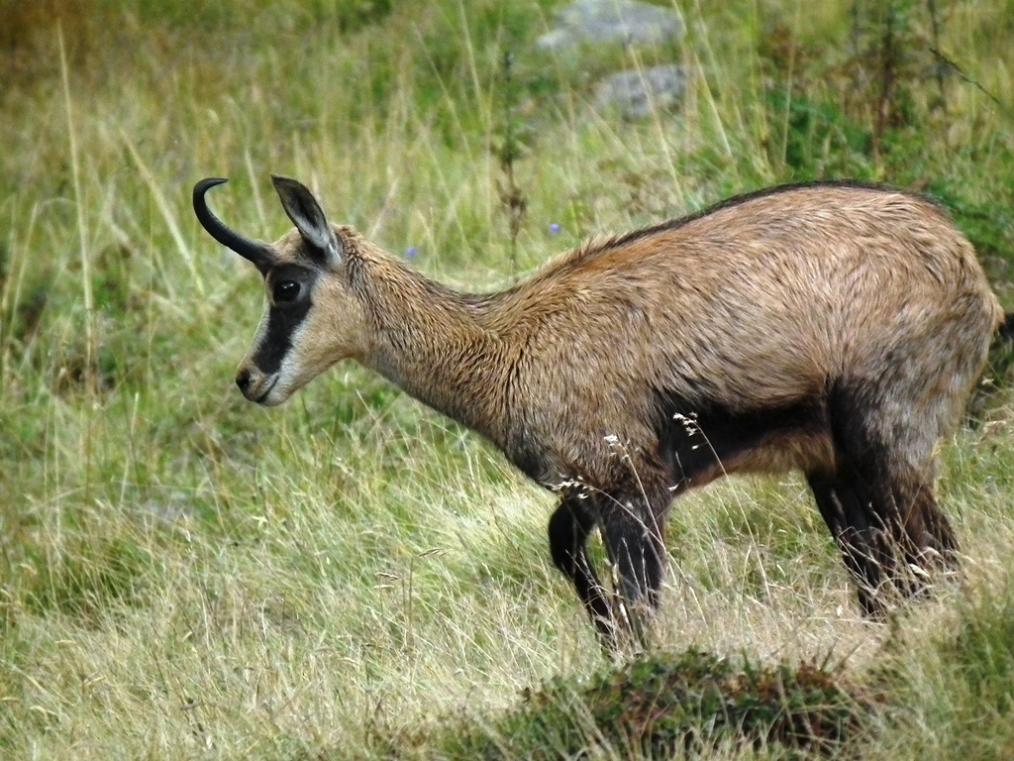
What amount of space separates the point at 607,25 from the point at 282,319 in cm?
751

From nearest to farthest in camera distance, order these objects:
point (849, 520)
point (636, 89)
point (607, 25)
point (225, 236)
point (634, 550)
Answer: point (634, 550), point (849, 520), point (225, 236), point (636, 89), point (607, 25)

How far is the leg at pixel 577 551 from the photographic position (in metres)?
6.45

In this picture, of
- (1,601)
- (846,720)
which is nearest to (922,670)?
(846,720)

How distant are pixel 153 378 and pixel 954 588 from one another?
645 cm

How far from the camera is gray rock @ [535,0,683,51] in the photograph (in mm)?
13359

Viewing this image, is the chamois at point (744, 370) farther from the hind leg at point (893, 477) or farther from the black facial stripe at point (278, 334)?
the black facial stripe at point (278, 334)

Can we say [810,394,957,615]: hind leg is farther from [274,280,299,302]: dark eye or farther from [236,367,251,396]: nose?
[236,367,251,396]: nose

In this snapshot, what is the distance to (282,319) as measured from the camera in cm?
694

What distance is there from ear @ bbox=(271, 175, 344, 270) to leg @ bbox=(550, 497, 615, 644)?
1.36 m

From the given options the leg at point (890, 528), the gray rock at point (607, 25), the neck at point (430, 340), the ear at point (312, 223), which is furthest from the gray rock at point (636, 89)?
the leg at point (890, 528)

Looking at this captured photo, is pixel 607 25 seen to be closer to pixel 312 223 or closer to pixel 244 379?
pixel 312 223

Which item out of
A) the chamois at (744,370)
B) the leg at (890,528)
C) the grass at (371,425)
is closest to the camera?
the grass at (371,425)

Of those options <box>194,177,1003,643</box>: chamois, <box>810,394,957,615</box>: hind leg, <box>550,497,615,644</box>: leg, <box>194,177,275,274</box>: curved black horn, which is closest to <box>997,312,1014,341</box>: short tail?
<box>194,177,1003,643</box>: chamois

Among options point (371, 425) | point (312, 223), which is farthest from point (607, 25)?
point (312, 223)
